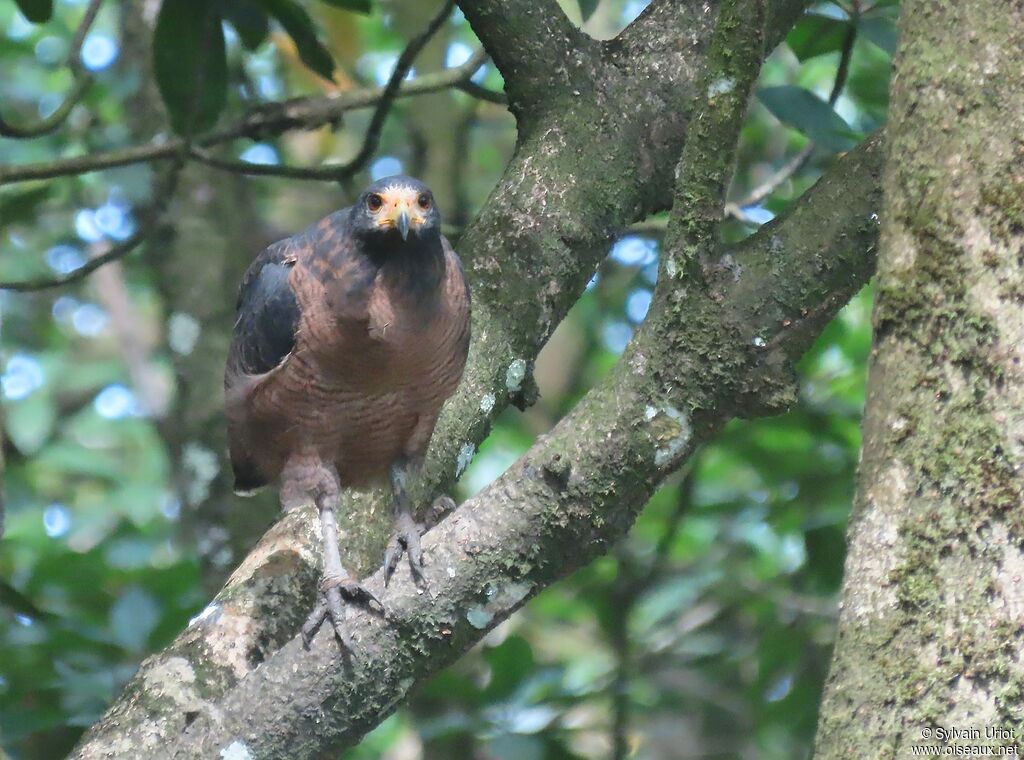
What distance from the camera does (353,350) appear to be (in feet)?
13.3

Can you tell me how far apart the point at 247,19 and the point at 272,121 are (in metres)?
0.49

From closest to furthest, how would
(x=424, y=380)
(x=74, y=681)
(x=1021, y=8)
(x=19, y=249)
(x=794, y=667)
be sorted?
(x=1021, y=8) < (x=424, y=380) < (x=74, y=681) < (x=794, y=667) < (x=19, y=249)

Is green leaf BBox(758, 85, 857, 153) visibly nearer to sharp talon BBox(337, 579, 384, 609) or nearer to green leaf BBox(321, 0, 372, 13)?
green leaf BBox(321, 0, 372, 13)

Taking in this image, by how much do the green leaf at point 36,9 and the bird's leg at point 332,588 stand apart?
2.30 m

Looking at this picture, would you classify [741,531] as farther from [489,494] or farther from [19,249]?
[19,249]

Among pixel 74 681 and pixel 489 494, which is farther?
pixel 74 681

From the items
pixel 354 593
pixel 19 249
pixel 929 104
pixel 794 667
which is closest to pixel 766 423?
pixel 794 667

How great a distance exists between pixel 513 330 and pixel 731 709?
3.16 meters

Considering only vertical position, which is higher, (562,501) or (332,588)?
(332,588)

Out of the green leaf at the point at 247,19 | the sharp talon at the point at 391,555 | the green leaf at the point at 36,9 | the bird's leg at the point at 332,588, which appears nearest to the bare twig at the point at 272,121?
the green leaf at the point at 247,19

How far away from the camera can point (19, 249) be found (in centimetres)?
892

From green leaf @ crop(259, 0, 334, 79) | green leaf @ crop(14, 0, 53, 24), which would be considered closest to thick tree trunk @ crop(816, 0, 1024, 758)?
green leaf @ crop(259, 0, 334, 79)

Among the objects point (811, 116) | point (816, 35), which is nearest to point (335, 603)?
point (811, 116)

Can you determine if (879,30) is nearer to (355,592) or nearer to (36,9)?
(355,592)
